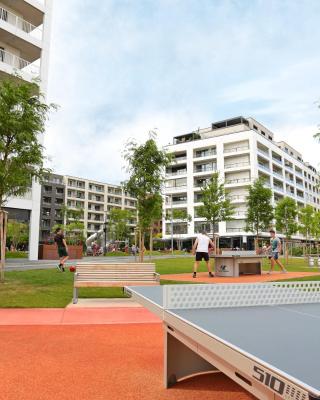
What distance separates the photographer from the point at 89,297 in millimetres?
9141

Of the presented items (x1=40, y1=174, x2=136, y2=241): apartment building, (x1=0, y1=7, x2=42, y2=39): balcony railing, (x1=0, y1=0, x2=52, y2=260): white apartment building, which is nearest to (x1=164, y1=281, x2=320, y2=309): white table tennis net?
(x1=0, y1=0, x2=52, y2=260): white apartment building

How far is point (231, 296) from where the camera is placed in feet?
11.6

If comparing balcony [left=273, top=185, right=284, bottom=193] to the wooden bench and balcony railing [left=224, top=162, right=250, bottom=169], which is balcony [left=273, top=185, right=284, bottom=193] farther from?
the wooden bench

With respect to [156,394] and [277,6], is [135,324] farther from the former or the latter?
[277,6]

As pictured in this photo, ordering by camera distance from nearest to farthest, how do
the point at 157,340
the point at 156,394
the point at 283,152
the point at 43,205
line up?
the point at 156,394 → the point at 157,340 → the point at 283,152 → the point at 43,205

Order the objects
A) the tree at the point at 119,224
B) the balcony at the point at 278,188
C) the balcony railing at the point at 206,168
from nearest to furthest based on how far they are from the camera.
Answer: the balcony railing at the point at 206,168, the balcony at the point at 278,188, the tree at the point at 119,224

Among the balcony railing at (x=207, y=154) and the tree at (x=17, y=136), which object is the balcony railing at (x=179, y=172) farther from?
the tree at (x=17, y=136)

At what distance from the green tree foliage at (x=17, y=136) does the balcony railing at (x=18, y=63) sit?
59.4 ft

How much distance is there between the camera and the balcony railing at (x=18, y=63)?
1086 inches

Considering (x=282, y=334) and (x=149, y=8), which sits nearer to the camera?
(x=282, y=334)

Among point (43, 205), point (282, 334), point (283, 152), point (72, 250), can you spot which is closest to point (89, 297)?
point (282, 334)

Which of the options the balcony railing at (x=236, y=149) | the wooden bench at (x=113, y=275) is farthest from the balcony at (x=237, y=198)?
the wooden bench at (x=113, y=275)

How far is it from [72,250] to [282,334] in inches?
1175

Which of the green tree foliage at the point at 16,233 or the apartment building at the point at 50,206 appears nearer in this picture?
the green tree foliage at the point at 16,233
